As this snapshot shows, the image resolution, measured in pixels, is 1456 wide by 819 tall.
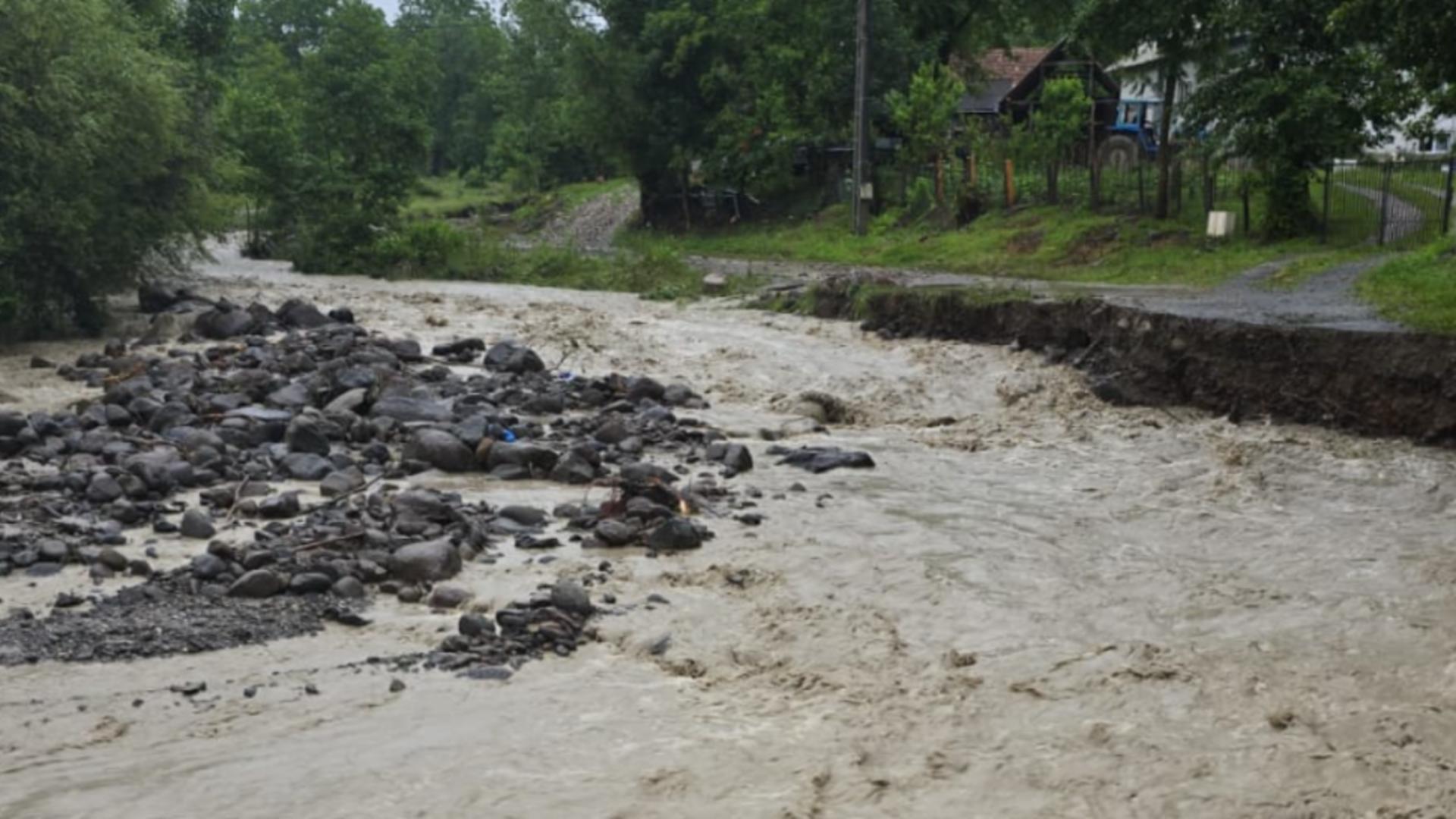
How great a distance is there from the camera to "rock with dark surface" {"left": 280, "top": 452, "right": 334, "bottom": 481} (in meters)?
11.9

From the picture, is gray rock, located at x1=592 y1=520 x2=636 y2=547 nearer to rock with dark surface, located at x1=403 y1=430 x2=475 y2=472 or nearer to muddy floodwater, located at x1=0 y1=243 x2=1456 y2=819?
muddy floodwater, located at x1=0 y1=243 x2=1456 y2=819

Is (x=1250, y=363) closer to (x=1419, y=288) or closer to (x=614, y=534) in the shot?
(x=1419, y=288)

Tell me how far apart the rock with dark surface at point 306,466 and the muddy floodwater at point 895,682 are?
102cm

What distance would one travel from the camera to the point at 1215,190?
31312 millimetres

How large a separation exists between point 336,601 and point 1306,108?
2317 centimetres

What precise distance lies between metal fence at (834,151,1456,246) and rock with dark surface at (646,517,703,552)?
20138 millimetres

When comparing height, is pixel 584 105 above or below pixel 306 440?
above

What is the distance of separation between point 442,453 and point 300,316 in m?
11.1

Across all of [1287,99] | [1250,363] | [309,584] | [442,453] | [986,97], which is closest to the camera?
[309,584]

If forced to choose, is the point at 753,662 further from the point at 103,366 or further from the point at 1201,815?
the point at 103,366

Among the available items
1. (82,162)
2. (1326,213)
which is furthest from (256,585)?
(1326,213)

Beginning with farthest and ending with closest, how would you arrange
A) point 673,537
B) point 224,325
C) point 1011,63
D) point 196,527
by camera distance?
point 1011,63 < point 224,325 < point 673,537 < point 196,527

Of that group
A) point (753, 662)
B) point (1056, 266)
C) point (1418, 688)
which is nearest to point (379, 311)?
point (1056, 266)

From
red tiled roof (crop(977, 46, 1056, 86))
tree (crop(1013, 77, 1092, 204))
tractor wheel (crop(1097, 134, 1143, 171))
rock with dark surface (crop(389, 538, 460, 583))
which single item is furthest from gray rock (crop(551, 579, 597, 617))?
red tiled roof (crop(977, 46, 1056, 86))
